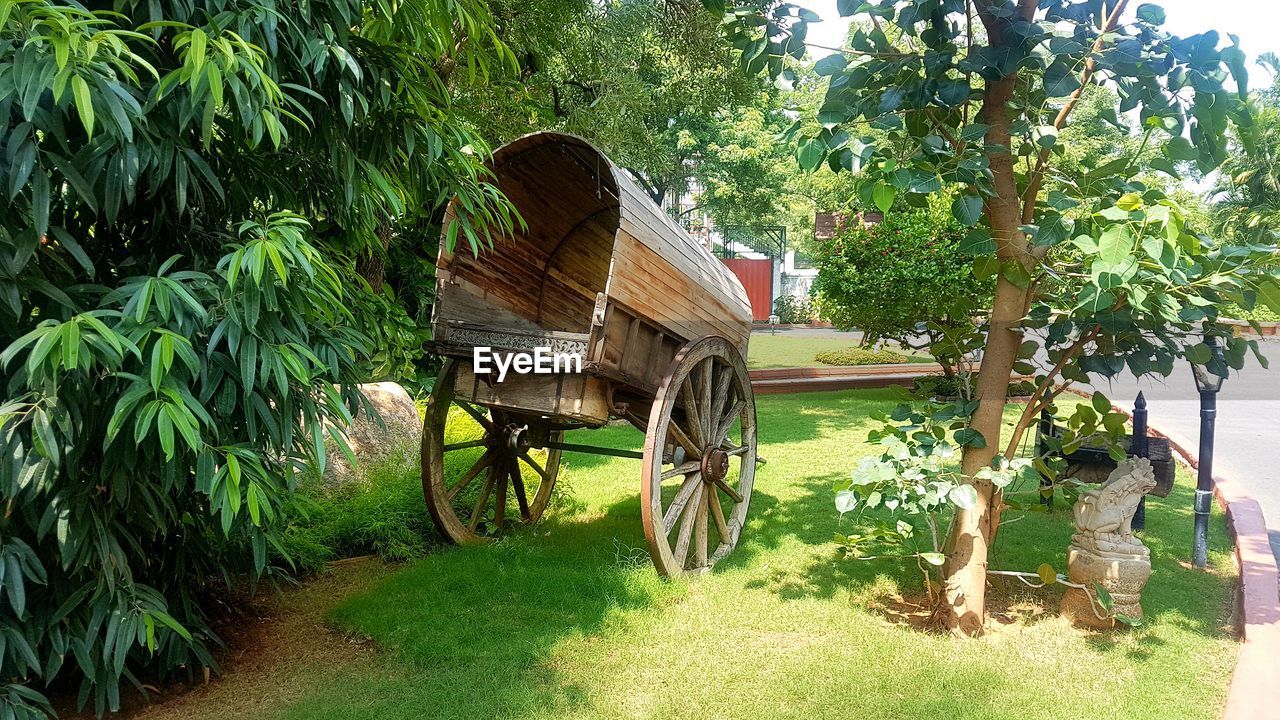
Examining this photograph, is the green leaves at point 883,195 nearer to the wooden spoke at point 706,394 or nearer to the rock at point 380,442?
the wooden spoke at point 706,394

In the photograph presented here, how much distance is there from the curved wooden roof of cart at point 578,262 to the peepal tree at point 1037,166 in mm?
1001

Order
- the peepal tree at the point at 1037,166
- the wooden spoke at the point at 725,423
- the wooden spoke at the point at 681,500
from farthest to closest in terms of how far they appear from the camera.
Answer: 1. the wooden spoke at the point at 725,423
2. the wooden spoke at the point at 681,500
3. the peepal tree at the point at 1037,166

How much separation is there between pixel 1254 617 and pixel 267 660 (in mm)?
4612

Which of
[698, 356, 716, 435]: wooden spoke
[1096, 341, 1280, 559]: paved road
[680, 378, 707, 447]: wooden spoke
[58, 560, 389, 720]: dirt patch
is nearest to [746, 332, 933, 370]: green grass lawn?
[1096, 341, 1280, 559]: paved road

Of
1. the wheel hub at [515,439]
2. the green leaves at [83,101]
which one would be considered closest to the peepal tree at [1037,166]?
the green leaves at [83,101]

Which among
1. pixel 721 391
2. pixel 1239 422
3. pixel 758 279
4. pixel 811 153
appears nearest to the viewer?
pixel 811 153

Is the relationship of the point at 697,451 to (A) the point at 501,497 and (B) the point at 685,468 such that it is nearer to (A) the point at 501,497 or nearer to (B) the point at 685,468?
(B) the point at 685,468

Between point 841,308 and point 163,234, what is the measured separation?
377 inches

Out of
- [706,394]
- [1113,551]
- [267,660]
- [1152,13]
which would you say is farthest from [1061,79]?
[267,660]

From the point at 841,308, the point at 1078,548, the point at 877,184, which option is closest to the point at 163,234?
the point at 877,184

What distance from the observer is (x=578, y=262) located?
18.1 ft

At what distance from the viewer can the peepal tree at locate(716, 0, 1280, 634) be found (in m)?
3.17

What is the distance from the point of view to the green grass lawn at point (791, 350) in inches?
687

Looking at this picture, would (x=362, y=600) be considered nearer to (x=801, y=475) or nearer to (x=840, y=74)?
(x=840, y=74)
